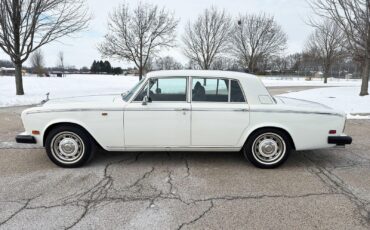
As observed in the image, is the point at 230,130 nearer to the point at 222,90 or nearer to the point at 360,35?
the point at 222,90

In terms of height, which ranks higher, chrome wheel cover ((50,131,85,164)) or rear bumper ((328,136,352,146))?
rear bumper ((328,136,352,146))

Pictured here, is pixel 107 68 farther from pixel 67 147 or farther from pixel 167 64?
pixel 67 147

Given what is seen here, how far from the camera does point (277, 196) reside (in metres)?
3.15

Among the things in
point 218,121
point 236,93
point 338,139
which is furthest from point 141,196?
point 338,139

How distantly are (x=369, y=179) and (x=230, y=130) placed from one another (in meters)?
2.09

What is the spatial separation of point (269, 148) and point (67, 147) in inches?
125

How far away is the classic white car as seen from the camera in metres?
3.85

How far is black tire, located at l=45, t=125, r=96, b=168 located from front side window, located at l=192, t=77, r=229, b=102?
1.83 metres

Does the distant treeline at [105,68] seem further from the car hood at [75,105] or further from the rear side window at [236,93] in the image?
the rear side window at [236,93]

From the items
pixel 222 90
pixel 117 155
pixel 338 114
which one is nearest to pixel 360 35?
pixel 338 114

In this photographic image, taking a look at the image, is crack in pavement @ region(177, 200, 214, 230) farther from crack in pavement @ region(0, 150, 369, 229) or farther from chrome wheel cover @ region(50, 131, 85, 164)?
chrome wheel cover @ region(50, 131, 85, 164)

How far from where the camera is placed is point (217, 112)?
12.6 ft

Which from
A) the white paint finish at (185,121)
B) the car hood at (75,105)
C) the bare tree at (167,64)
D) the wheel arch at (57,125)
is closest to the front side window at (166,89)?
the white paint finish at (185,121)

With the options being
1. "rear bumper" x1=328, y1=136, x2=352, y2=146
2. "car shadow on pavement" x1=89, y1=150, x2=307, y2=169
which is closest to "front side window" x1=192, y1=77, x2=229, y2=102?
"car shadow on pavement" x1=89, y1=150, x2=307, y2=169
